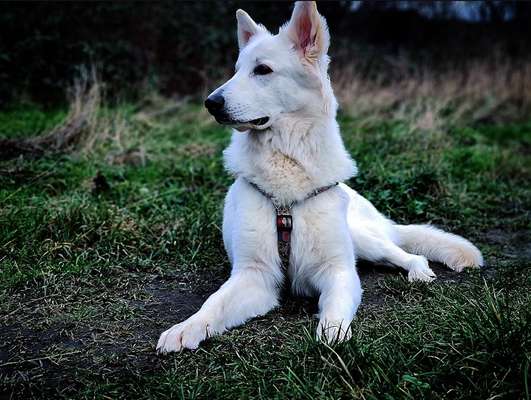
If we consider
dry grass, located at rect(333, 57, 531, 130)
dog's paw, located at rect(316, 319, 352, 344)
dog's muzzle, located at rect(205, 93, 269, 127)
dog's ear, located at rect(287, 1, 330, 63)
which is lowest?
dog's paw, located at rect(316, 319, 352, 344)

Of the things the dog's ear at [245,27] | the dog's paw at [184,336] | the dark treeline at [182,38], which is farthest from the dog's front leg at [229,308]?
the dark treeline at [182,38]

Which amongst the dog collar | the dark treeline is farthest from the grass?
the dark treeline

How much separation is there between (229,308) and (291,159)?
3.01 feet

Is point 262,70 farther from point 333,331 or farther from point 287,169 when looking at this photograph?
point 333,331

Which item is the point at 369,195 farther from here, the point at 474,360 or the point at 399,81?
the point at 399,81

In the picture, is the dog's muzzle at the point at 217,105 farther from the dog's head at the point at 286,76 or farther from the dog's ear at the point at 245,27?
the dog's ear at the point at 245,27

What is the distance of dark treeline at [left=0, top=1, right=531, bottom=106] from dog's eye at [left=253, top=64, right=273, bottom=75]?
5667mm

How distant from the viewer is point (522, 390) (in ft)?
6.51

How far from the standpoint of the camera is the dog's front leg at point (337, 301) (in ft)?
8.28

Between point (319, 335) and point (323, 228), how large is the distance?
0.71m

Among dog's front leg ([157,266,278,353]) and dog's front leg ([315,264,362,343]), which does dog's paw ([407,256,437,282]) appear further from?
dog's front leg ([157,266,278,353])

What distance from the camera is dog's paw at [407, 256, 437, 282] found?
3414 millimetres

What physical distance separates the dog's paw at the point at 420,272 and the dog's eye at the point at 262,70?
1.51 m

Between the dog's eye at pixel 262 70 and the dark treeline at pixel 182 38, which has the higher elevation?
the dark treeline at pixel 182 38
